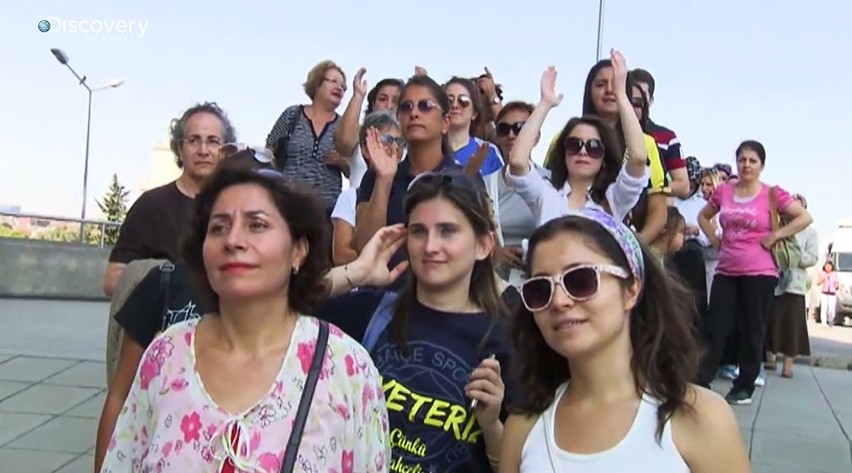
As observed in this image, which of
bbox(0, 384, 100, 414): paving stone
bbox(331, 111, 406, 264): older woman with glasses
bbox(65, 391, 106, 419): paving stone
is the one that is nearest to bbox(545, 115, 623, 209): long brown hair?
bbox(331, 111, 406, 264): older woman with glasses

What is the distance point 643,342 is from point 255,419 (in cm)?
99

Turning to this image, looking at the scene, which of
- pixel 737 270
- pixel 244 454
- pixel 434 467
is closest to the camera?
pixel 244 454

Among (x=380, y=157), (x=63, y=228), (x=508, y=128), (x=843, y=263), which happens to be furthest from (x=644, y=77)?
(x=843, y=263)

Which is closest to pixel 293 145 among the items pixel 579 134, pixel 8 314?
pixel 579 134

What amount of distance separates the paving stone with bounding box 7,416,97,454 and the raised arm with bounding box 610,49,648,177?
3.68m

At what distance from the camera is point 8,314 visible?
1062 centimetres

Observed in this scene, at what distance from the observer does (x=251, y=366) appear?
89.5 inches

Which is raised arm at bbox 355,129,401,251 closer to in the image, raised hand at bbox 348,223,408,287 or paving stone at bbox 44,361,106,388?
raised hand at bbox 348,223,408,287

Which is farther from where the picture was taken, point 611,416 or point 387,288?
point 387,288

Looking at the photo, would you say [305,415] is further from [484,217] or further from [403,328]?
[484,217]

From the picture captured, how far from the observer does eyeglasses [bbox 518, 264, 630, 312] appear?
231 centimetres

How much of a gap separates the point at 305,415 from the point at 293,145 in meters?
Result: 3.92

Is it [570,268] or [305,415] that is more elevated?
[570,268]

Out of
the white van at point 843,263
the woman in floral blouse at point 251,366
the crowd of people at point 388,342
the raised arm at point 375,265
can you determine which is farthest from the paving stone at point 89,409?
the white van at point 843,263
